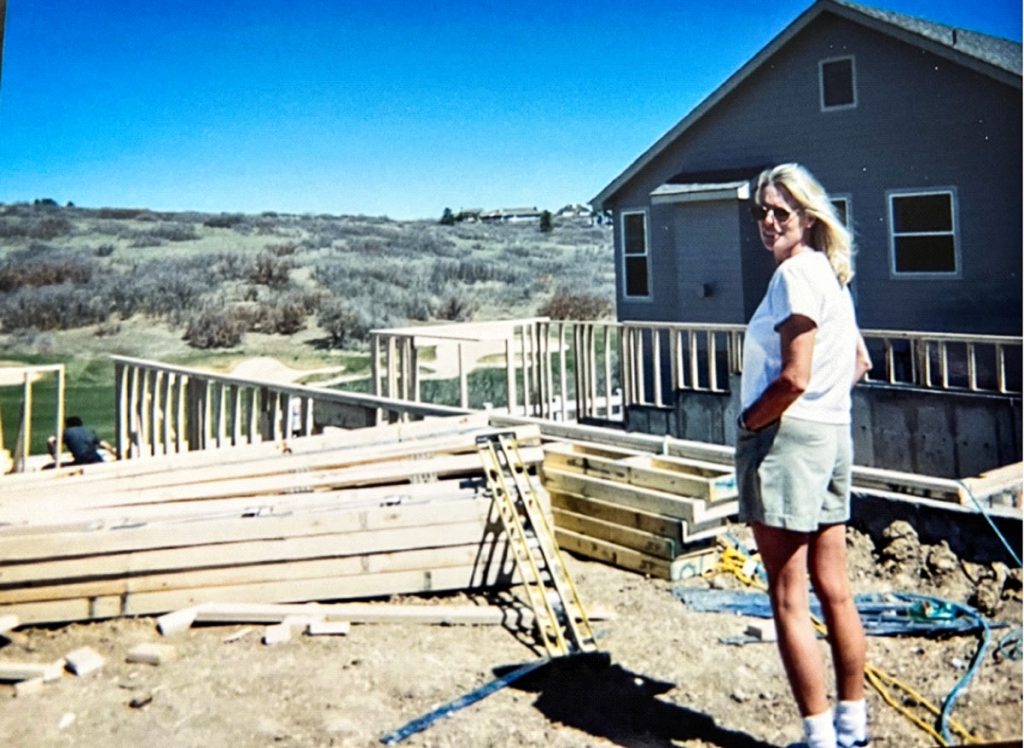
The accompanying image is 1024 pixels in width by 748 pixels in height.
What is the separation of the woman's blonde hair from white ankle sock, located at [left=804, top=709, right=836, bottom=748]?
1136mm

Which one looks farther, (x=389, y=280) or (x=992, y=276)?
(x=389, y=280)

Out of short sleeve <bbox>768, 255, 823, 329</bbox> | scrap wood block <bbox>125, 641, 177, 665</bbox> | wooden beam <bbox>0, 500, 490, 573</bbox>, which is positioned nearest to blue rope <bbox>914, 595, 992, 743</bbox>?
short sleeve <bbox>768, 255, 823, 329</bbox>

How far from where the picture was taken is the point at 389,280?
507 inches

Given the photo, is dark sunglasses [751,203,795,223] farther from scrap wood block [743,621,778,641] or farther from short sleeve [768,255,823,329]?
scrap wood block [743,621,778,641]

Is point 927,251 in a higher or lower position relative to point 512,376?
higher

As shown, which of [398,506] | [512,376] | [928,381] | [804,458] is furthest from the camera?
[512,376]

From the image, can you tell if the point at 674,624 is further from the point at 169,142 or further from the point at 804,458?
the point at 169,142

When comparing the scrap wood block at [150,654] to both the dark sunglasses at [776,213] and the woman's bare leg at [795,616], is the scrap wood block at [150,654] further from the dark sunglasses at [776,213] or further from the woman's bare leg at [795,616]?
the dark sunglasses at [776,213]

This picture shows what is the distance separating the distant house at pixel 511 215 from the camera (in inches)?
198

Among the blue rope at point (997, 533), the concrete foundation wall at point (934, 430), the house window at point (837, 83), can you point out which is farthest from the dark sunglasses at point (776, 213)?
the concrete foundation wall at point (934, 430)

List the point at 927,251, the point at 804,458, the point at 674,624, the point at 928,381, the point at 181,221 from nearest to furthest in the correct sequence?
1. the point at 804,458
2. the point at 674,624
3. the point at 181,221
4. the point at 928,381
5. the point at 927,251

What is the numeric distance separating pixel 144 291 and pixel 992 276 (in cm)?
584

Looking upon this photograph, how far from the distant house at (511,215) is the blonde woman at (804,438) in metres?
2.38

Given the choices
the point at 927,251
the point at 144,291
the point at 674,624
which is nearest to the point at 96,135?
the point at 674,624
